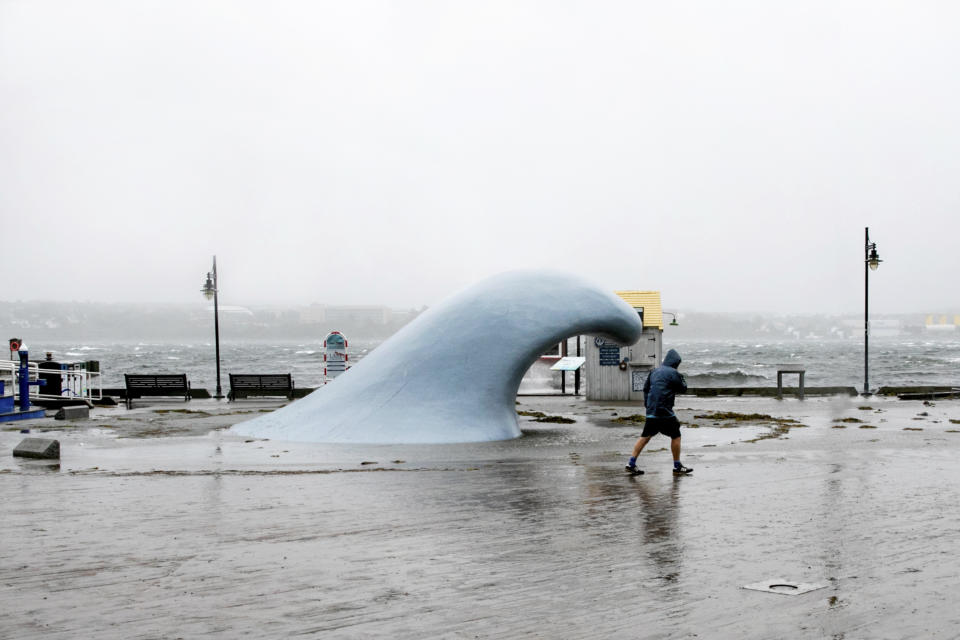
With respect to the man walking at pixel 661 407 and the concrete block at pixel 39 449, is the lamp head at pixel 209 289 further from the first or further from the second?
the man walking at pixel 661 407

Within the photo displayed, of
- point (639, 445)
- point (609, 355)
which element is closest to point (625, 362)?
point (609, 355)

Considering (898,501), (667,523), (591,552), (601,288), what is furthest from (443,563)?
(601,288)

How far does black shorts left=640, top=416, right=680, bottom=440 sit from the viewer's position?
13523 mm

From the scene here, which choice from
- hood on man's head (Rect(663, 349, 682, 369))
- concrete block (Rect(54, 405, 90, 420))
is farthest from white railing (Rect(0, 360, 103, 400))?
hood on man's head (Rect(663, 349, 682, 369))

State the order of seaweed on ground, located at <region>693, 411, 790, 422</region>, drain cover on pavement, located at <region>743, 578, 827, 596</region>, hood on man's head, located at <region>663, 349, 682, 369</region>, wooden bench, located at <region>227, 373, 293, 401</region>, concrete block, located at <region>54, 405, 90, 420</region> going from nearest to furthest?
drain cover on pavement, located at <region>743, 578, 827, 596</region> < hood on man's head, located at <region>663, 349, 682, 369</region> < seaweed on ground, located at <region>693, 411, 790, 422</region> < concrete block, located at <region>54, 405, 90, 420</region> < wooden bench, located at <region>227, 373, 293, 401</region>

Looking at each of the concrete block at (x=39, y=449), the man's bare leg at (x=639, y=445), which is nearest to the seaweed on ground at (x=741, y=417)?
the man's bare leg at (x=639, y=445)

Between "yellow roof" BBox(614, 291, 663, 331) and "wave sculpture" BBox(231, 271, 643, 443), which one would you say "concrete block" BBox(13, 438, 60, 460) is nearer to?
"wave sculpture" BBox(231, 271, 643, 443)

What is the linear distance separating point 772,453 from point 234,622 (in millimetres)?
11273

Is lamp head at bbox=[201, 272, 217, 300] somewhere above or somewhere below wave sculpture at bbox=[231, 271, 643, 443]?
above

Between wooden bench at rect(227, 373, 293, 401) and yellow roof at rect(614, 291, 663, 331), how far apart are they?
1115 cm

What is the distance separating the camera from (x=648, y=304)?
29.2 meters

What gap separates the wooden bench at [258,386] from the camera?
31.6m

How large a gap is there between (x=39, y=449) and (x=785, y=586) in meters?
12.3

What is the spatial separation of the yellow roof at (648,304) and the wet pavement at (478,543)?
40.4ft
